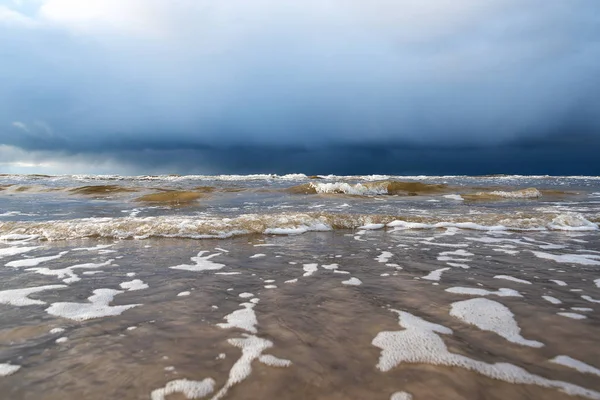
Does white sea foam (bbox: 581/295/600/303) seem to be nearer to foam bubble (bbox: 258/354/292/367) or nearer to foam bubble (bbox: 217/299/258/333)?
foam bubble (bbox: 258/354/292/367)

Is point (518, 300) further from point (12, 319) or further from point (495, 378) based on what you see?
point (12, 319)

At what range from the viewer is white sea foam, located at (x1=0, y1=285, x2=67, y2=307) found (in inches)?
160

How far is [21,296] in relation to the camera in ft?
14.1

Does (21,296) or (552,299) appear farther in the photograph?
(21,296)

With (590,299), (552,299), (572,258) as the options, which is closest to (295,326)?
(552,299)

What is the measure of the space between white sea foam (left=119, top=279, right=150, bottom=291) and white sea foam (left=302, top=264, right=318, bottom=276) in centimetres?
208

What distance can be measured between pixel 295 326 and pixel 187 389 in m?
1.17

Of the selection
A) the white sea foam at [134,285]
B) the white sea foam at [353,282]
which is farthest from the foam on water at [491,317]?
the white sea foam at [134,285]

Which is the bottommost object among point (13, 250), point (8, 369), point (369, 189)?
point (13, 250)

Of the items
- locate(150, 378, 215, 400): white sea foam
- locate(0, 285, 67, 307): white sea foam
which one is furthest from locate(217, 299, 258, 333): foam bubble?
locate(0, 285, 67, 307): white sea foam

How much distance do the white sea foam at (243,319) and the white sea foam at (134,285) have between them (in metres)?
1.54

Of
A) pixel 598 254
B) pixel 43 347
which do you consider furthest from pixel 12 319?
pixel 598 254

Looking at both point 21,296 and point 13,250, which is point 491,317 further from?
point 13,250

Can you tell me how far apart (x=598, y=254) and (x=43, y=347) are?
787cm
